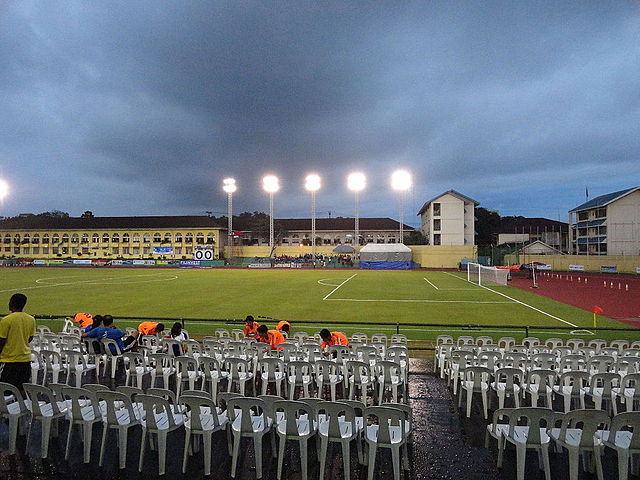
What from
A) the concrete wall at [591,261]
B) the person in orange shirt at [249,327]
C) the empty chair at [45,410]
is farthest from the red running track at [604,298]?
the empty chair at [45,410]

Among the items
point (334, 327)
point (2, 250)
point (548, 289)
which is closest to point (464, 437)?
point (334, 327)

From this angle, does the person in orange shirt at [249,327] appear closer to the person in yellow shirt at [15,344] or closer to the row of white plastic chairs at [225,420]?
the row of white plastic chairs at [225,420]

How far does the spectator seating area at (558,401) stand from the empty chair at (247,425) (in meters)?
3.07

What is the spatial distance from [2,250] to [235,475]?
115503 millimetres

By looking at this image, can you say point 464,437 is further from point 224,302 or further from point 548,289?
point 548,289

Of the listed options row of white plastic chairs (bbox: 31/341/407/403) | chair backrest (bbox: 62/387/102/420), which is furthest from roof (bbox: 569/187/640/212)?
chair backrest (bbox: 62/387/102/420)

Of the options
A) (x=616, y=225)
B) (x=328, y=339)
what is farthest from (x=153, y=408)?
(x=616, y=225)

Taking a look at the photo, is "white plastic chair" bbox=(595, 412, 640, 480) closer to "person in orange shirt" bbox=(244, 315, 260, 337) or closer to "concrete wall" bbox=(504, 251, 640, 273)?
"person in orange shirt" bbox=(244, 315, 260, 337)

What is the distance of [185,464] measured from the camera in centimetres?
526

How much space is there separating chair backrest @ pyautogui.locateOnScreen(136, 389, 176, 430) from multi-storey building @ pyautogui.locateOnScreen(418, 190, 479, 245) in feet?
253

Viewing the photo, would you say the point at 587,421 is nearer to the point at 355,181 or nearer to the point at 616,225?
the point at 355,181

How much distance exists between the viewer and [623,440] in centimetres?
491

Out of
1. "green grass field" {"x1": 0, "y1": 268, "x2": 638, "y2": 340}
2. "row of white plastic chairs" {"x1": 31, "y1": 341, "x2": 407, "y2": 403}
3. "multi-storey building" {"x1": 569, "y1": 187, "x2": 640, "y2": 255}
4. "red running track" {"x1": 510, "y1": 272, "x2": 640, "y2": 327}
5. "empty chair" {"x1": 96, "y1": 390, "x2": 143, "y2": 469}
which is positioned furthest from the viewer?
"multi-storey building" {"x1": 569, "y1": 187, "x2": 640, "y2": 255}

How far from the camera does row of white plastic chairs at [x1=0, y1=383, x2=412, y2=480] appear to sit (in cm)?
491
